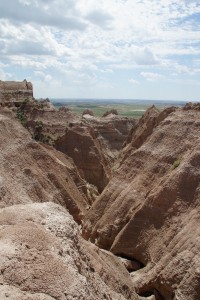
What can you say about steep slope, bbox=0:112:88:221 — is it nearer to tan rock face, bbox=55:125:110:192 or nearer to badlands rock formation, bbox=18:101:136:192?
tan rock face, bbox=55:125:110:192

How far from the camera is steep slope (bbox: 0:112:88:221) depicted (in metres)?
49.3

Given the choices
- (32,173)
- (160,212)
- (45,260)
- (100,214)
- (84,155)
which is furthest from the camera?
(84,155)

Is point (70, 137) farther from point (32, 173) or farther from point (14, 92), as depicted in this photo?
point (32, 173)

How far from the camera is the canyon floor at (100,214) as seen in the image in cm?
2005

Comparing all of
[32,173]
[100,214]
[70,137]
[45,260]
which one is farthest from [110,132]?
[45,260]

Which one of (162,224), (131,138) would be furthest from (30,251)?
(131,138)

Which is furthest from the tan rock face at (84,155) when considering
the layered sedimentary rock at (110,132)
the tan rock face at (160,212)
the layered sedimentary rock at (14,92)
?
the layered sedimentary rock at (110,132)

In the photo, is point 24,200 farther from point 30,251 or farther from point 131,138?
point 30,251

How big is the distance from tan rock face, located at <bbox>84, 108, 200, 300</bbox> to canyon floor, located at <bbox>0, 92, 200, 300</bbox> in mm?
90

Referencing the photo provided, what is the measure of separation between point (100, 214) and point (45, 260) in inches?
1147

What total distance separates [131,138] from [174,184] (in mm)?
21862

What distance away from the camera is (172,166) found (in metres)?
45.3

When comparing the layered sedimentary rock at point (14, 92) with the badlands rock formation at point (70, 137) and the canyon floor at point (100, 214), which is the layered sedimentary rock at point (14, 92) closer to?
the badlands rock formation at point (70, 137)

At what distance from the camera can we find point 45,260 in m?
19.8
